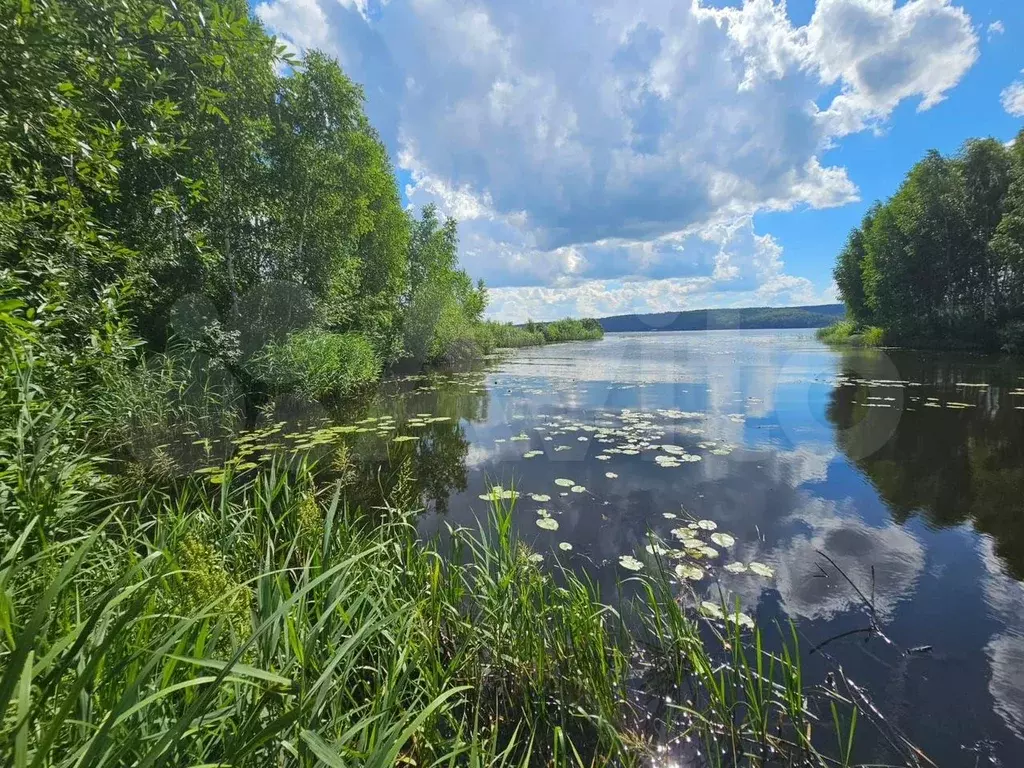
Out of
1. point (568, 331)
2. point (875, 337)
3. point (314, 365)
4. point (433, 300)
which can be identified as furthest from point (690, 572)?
point (568, 331)

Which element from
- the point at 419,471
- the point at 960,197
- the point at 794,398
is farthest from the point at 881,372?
the point at 419,471

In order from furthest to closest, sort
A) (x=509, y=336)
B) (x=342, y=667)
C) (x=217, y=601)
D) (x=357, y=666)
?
(x=509, y=336), (x=357, y=666), (x=342, y=667), (x=217, y=601)

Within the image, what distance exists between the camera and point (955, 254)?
26.2m

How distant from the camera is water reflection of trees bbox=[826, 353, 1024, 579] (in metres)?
4.59

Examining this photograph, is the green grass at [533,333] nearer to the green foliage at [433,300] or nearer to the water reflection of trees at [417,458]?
the green foliage at [433,300]

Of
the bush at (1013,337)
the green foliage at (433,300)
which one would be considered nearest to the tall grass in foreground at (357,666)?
the green foliage at (433,300)

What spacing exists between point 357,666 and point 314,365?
1016 centimetres

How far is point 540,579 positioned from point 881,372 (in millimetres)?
20250

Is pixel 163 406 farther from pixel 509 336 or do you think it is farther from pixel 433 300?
pixel 509 336

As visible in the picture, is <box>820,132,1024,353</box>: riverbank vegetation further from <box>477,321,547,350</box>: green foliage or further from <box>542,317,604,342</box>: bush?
<box>542,317,604,342</box>: bush

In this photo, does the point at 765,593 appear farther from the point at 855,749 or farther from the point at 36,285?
the point at 36,285

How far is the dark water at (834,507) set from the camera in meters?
2.54

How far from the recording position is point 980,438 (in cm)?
736

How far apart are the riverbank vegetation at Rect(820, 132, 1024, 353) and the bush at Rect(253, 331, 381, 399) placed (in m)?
27.6
